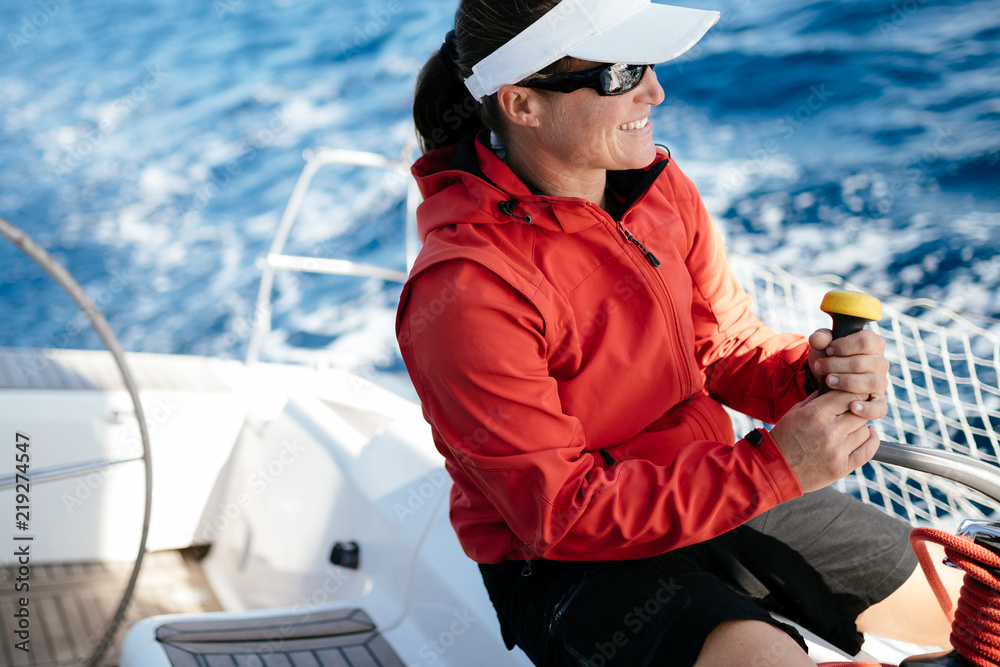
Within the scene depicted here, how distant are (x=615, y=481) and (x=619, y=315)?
22 centimetres

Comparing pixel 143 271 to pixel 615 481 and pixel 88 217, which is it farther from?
pixel 615 481

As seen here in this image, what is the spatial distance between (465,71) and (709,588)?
0.68m

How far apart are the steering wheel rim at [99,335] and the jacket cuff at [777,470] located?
1047 mm

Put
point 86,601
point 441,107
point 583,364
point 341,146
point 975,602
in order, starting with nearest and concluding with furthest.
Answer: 1. point 975,602
2. point 583,364
3. point 441,107
4. point 86,601
5. point 341,146

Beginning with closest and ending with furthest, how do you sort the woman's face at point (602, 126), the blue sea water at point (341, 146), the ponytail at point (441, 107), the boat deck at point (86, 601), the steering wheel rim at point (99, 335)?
1. the woman's face at point (602, 126)
2. the ponytail at point (441, 107)
3. the steering wheel rim at point (99, 335)
4. the boat deck at point (86, 601)
5. the blue sea water at point (341, 146)

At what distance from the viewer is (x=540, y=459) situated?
88 centimetres

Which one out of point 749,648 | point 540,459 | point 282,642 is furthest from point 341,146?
point 749,648

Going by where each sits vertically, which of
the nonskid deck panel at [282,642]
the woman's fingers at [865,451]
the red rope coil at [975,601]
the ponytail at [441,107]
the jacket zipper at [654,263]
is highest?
the ponytail at [441,107]

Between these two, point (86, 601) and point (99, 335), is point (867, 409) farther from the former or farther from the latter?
point (86, 601)

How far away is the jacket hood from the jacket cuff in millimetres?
337

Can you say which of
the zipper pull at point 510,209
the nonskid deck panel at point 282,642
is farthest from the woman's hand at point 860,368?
the nonskid deck panel at point 282,642

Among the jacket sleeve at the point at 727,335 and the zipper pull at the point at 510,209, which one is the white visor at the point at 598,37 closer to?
the zipper pull at the point at 510,209

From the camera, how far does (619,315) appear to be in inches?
40.4

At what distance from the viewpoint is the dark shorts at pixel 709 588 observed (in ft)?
2.91
